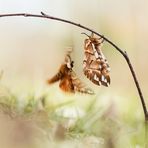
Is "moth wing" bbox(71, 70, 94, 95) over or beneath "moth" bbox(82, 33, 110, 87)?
beneath

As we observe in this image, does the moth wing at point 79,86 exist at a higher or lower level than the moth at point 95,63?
lower

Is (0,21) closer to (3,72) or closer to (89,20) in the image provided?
(3,72)

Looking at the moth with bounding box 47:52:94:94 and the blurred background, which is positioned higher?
the blurred background

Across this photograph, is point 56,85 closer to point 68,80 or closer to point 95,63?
point 68,80
